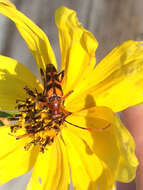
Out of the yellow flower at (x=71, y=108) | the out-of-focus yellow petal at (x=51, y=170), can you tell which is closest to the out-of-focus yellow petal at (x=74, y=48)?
the yellow flower at (x=71, y=108)

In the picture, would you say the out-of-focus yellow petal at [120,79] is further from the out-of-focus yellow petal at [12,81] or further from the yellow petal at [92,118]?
the out-of-focus yellow petal at [12,81]

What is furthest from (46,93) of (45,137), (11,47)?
(11,47)

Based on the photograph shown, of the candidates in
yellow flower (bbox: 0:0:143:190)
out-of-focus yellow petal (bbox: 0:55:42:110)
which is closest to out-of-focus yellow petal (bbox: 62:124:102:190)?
yellow flower (bbox: 0:0:143:190)

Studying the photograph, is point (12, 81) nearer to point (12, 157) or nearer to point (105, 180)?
point (12, 157)

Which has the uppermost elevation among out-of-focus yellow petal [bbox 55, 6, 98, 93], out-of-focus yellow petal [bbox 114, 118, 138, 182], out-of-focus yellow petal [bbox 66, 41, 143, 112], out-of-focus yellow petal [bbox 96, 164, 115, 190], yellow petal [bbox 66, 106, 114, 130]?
out-of-focus yellow petal [bbox 55, 6, 98, 93]

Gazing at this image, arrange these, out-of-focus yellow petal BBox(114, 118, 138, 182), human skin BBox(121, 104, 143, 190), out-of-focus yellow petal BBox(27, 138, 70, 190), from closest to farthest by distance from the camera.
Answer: out-of-focus yellow petal BBox(114, 118, 138, 182), out-of-focus yellow petal BBox(27, 138, 70, 190), human skin BBox(121, 104, 143, 190)

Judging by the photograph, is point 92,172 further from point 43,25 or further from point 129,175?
point 43,25

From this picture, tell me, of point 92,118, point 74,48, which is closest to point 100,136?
point 92,118

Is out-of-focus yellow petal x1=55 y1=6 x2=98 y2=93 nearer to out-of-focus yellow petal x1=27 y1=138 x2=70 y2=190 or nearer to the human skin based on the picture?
out-of-focus yellow petal x1=27 y1=138 x2=70 y2=190
